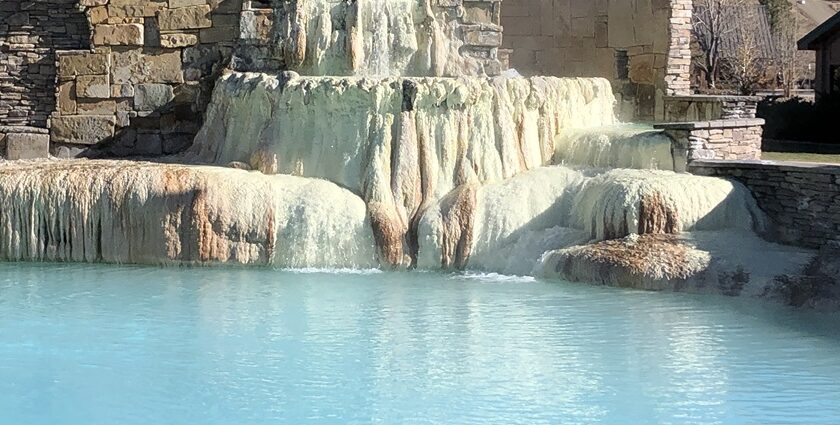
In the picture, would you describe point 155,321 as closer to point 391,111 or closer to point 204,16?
point 391,111

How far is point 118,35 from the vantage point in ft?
46.9

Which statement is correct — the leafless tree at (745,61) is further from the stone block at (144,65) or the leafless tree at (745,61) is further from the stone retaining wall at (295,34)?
the stone block at (144,65)

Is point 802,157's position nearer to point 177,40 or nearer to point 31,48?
point 177,40

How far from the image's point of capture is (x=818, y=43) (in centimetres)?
1897

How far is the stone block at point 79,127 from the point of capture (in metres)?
14.3

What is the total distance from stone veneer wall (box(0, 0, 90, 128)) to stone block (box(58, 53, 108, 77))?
1.95m

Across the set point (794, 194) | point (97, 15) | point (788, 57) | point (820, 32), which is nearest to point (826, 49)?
point (820, 32)

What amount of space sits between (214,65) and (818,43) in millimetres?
9516

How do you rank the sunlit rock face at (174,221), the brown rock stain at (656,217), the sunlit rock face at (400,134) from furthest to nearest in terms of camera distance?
the sunlit rock face at (400,134) → the sunlit rock face at (174,221) → the brown rock stain at (656,217)

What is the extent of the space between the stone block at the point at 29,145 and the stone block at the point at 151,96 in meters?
1.09

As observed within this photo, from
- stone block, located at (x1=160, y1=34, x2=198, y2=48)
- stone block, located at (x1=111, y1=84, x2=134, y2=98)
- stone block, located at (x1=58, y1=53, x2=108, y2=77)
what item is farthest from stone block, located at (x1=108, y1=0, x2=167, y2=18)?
stone block, located at (x1=111, y1=84, x2=134, y2=98)

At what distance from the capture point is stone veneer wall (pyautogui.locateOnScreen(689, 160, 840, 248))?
34.9 ft

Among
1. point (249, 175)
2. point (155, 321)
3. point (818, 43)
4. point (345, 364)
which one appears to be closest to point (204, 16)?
point (249, 175)

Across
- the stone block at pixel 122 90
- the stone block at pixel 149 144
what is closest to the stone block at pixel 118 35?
the stone block at pixel 122 90
